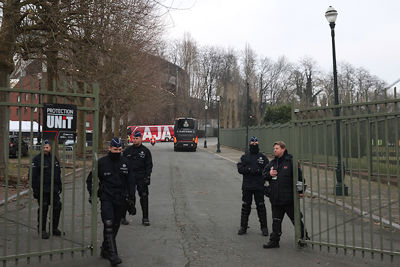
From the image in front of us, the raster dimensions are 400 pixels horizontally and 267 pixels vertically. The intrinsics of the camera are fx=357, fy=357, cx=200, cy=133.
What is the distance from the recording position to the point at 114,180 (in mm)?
4895

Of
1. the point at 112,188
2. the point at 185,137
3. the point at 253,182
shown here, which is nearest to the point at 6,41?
the point at 112,188

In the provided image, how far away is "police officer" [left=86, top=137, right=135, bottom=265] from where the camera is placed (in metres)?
4.74

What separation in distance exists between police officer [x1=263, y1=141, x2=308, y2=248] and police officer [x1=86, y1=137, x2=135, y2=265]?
2178mm

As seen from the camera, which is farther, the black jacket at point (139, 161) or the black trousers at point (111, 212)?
the black jacket at point (139, 161)

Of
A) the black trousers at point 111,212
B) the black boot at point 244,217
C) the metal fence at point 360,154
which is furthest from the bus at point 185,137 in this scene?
the black trousers at point 111,212

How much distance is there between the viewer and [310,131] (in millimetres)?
5531

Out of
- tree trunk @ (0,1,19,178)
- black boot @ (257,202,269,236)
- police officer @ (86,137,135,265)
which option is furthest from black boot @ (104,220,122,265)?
tree trunk @ (0,1,19,178)

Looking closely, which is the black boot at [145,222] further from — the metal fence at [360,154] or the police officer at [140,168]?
the metal fence at [360,154]

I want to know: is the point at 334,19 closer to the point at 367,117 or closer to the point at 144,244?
the point at 367,117

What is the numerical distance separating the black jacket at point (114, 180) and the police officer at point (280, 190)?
2193 mm

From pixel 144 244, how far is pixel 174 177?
923 cm

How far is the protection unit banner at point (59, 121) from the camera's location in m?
4.57

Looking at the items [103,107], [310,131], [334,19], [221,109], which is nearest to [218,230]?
[310,131]

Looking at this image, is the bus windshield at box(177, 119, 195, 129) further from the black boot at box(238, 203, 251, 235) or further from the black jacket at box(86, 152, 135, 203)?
the black jacket at box(86, 152, 135, 203)
